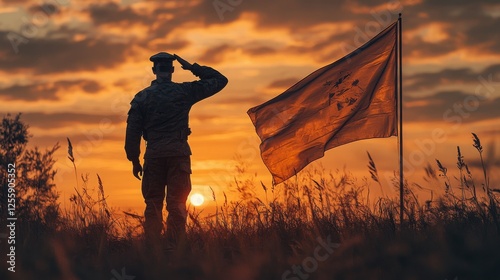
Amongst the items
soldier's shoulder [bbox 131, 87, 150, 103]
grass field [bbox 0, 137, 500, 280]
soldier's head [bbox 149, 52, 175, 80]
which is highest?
soldier's head [bbox 149, 52, 175, 80]

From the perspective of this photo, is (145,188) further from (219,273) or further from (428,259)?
(428,259)

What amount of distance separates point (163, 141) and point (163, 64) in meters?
1.04

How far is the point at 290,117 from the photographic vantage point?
38.4ft

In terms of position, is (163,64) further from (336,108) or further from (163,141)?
(336,108)

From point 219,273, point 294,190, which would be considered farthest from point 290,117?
point 219,273

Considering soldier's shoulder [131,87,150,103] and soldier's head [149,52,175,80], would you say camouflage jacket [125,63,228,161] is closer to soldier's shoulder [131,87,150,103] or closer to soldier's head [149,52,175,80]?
soldier's shoulder [131,87,150,103]

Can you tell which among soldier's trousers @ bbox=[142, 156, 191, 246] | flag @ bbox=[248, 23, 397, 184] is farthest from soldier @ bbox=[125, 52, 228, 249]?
flag @ bbox=[248, 23, 397, 184]

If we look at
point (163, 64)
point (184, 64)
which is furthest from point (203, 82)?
point (163, 64)

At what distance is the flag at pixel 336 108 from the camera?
11.5 m

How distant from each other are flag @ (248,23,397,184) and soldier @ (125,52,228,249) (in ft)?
3.90

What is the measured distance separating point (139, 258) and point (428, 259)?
115 inches

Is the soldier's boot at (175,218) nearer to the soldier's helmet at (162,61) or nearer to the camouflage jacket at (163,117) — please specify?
the camouflage jacket at (163,117)

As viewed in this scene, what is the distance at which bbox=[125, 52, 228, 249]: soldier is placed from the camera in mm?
11281

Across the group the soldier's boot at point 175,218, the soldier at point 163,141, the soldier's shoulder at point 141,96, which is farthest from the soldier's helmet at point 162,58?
the soldier's boot at point 175,218
